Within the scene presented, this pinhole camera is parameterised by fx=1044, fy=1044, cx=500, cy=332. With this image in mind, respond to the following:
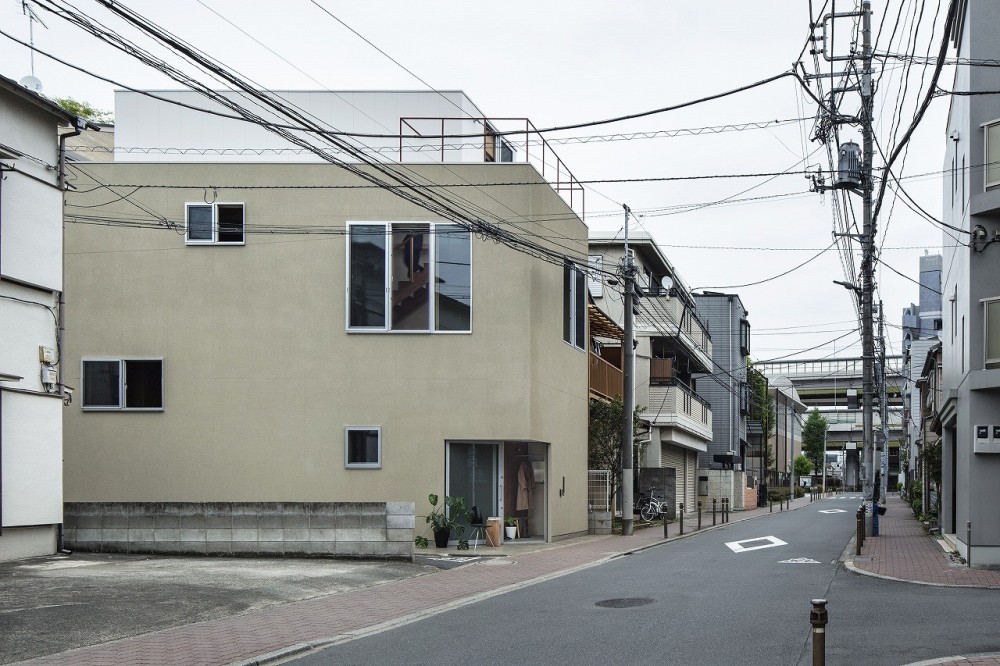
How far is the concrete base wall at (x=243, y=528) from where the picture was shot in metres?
20.1

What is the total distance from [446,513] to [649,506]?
56.0 feet

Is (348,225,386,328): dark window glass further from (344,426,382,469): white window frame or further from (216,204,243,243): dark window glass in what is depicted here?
(216,204,243,243): dark window glass

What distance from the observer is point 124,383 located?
24.1m

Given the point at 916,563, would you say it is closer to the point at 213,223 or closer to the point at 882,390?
the point at 213,223

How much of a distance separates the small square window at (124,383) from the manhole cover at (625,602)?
13.0m

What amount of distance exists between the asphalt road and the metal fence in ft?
37.5

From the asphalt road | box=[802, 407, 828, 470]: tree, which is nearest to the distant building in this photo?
the asphalt road

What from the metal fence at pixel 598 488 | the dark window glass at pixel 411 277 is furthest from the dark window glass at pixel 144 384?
the metal fence at pixel 598 488

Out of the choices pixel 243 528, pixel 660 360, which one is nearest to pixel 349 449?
pixel 243 528

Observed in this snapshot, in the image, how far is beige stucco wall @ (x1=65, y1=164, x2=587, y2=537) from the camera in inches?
941

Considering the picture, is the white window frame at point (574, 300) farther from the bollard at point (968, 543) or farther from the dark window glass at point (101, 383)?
the dark window glass at point (101, 383)

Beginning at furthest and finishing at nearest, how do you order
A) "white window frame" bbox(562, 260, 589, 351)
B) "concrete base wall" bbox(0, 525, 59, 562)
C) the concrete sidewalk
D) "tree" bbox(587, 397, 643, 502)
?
1. "tree" bbox(587, 397, 643, 502)
2. "white window frame" bbox(562, 260, 589, 351)
3. "concrete base wall" bbox(0, 525, 59, 562)
4. the concrete sidewalk

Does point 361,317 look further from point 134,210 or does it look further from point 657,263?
point 657,263

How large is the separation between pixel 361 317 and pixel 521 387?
4.09m
